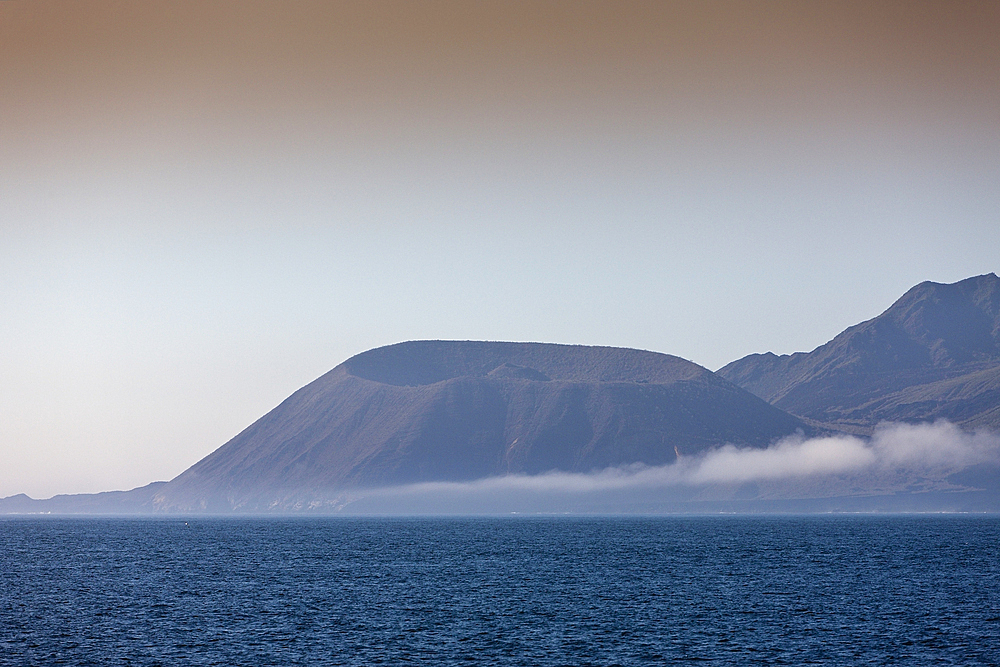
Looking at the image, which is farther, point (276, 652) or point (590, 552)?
point (590, 552)

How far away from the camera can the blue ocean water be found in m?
63.8

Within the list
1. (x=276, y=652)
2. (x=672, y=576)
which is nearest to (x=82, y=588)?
(x=276, y=652)

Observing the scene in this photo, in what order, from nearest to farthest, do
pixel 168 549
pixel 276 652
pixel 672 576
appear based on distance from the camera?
pixel 276 652, pixel 672 576, pixel 168 549

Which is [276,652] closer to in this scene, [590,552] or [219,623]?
[219,623]

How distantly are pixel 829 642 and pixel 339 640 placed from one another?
103 feet

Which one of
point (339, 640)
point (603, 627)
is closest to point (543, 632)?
point (603, 627)

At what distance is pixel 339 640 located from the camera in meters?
68.4

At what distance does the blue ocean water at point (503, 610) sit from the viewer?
63812mm

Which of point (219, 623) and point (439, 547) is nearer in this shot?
point (219, 623)

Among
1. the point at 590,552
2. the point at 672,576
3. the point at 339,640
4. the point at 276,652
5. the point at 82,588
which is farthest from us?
the point at 590,552

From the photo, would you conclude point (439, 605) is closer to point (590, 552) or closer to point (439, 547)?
point (590, 552)

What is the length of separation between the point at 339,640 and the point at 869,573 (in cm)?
6776

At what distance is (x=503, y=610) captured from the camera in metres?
82.9

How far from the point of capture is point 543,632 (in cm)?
7181
